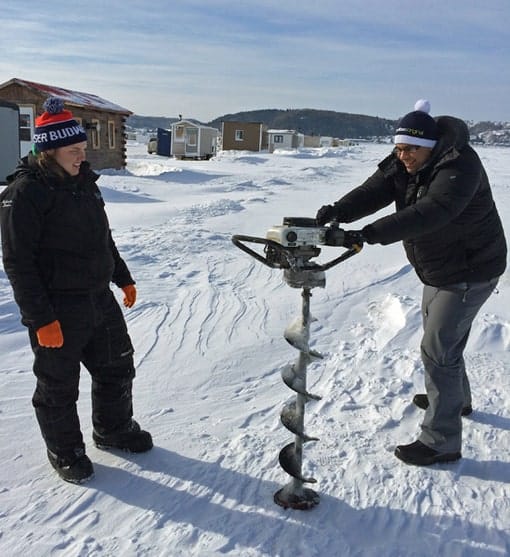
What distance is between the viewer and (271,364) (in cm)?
443

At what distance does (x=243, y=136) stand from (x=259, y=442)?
57.5 meters

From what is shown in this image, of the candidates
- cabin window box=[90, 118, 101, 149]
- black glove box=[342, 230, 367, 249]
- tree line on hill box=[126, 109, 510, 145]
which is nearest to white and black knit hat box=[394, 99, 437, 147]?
black glove box=[342, 230, 367, 249]

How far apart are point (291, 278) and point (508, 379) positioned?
8.01 ft

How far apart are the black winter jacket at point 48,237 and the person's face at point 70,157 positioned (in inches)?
1.8

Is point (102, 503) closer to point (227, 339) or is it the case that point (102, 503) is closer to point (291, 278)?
point (291, 278)

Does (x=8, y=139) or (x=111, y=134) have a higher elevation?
(x=111, y=134)

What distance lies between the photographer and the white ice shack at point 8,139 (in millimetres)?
12664

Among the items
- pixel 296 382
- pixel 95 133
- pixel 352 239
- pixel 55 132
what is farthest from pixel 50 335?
pixel 95 133

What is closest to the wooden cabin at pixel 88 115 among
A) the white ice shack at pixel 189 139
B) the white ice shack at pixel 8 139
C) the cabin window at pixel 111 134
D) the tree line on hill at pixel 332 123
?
the cabin window at pixel 111 134

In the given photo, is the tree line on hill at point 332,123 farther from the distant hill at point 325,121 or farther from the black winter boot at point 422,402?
the black winter boot at point 422,402

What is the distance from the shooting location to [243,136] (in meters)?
58.4

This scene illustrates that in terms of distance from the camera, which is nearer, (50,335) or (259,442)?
(50,335)

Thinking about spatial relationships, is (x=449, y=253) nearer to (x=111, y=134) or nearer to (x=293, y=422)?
(x=293, y=422)

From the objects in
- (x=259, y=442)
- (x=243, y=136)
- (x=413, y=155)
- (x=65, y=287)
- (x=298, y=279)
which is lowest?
(x=259, y=442)
